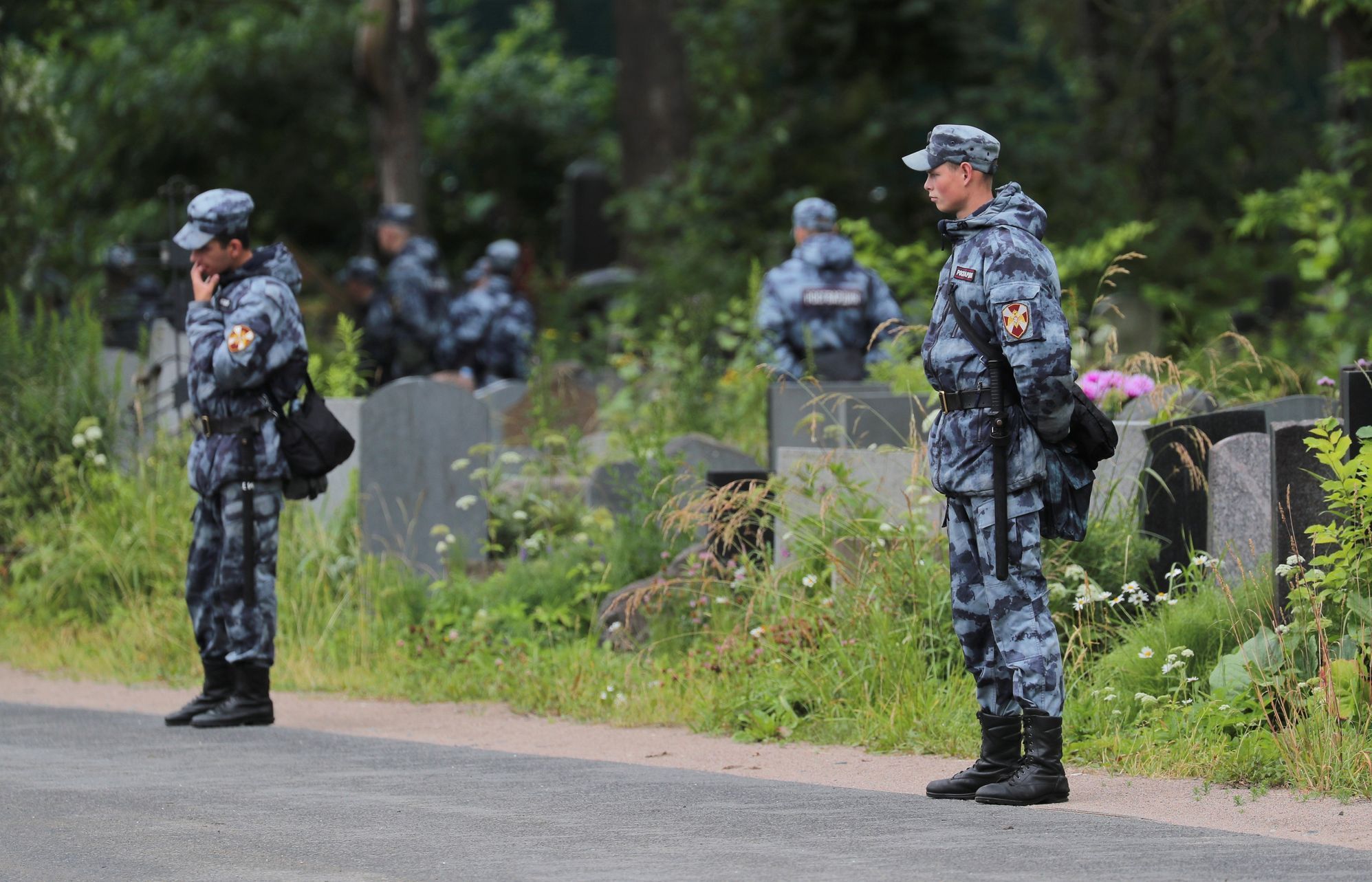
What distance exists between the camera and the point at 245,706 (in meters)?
7.90

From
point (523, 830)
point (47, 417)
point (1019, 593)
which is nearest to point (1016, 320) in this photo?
point (1019, 593)

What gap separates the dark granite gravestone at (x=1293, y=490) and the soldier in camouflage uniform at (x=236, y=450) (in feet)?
12.4

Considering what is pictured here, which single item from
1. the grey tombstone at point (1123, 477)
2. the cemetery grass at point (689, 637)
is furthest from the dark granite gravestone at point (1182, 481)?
the cemetery grass at point (689, 637)

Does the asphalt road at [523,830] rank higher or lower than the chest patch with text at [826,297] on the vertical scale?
lower

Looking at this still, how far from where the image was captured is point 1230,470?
7461 mm

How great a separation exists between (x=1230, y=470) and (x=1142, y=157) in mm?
17871

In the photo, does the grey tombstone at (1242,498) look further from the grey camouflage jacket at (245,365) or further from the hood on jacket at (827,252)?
the hood on jacket at (827,252)

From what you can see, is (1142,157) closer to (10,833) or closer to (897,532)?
(897,532)

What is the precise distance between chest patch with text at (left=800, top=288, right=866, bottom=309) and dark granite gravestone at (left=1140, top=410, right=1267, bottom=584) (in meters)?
4.11

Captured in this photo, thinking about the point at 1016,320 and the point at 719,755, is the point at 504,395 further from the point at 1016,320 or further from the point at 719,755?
the point at 1016,320

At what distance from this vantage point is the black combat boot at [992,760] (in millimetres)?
5984

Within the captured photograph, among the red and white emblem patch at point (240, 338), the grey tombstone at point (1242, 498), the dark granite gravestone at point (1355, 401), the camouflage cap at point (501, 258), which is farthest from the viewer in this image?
the camouflage cap at point (501, 258)

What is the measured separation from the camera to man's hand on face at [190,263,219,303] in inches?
311

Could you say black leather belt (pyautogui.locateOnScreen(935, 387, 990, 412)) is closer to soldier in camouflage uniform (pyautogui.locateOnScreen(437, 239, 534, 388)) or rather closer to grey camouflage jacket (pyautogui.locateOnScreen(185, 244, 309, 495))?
grey camouflage jacket (pyautogui.locateOnScreen(185, 244, 309, 495))
